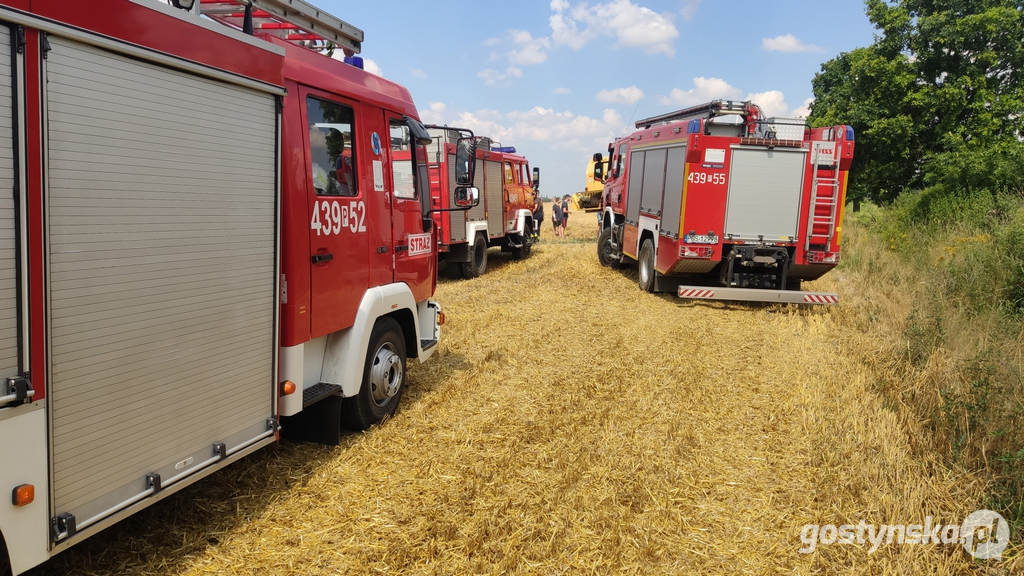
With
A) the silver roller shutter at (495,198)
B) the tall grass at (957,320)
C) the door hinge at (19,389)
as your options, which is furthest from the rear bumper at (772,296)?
the door hinge at (19,389)

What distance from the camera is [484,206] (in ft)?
44.3

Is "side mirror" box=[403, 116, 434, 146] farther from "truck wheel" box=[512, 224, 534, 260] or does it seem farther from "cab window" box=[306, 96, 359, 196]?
"truck wheel" box=[512, 224, 534, 260]

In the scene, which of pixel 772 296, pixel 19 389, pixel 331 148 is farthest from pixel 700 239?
pixel 19 389

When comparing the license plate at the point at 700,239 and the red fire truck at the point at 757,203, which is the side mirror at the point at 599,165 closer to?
the red fire truck at the point at 757,203

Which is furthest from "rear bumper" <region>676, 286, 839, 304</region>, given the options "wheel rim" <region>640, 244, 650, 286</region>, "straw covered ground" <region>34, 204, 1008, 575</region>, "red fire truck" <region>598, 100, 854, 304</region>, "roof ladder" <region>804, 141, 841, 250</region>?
"straw covered ground" <region>34, 204, 1008, 575</region>

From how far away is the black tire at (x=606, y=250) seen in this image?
14459 mm

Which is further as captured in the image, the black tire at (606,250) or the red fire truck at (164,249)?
the black tire at (606,250)

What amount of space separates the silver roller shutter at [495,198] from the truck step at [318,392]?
9616mm

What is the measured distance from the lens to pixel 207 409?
123 inches

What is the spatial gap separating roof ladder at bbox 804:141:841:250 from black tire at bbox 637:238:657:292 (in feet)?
8.75

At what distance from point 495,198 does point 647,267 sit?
4.25 meters

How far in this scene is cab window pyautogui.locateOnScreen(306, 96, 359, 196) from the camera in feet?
12.9

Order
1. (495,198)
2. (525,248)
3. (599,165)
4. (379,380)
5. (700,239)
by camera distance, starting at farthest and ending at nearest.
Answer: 1. (525,248)
2. (599,165)
3. (495,198)
4. (700,239)
5. (379,380)

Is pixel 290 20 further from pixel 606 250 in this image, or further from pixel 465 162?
pixel 606 250
